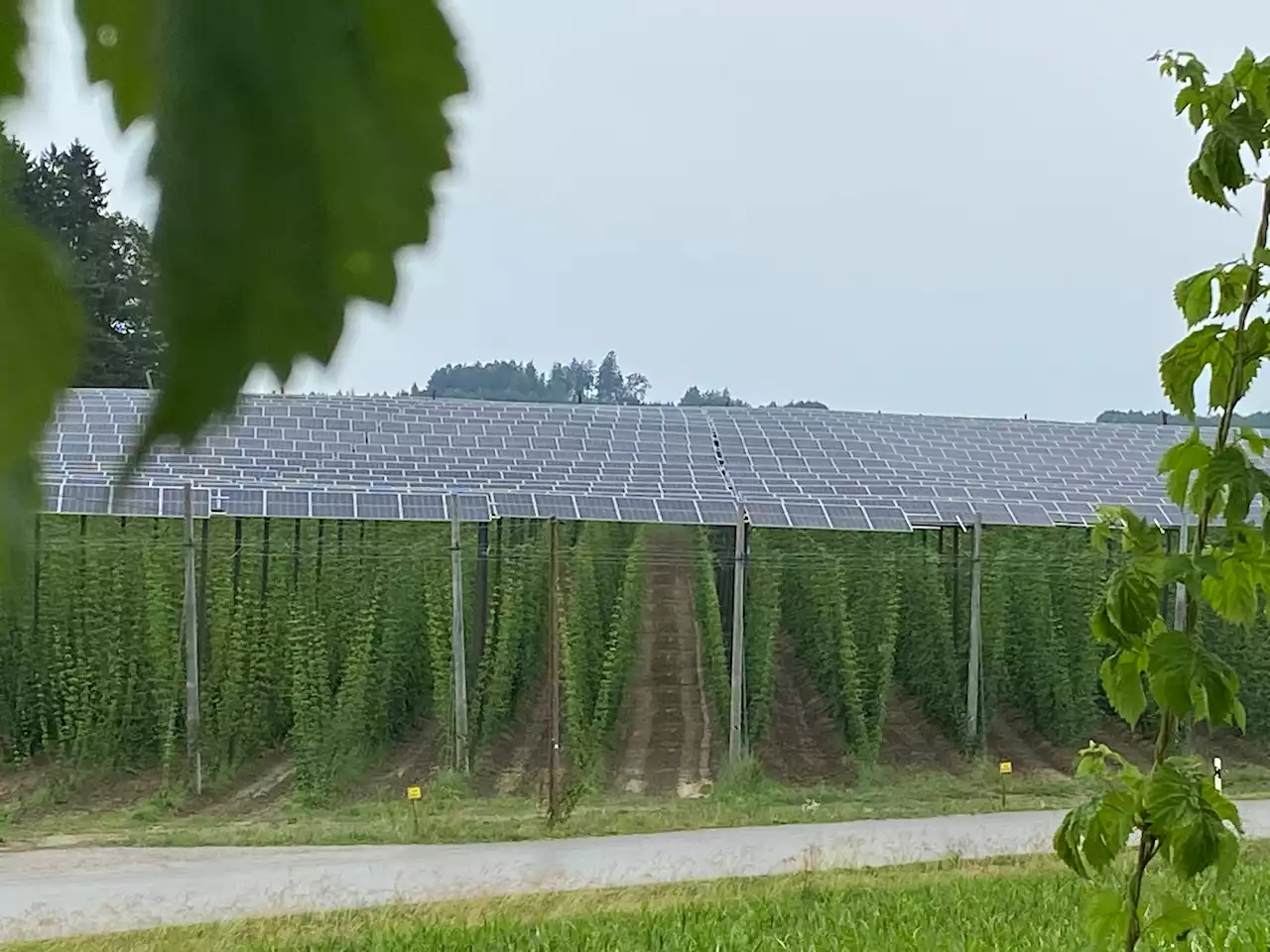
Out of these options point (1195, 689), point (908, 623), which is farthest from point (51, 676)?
point (1195, 689)

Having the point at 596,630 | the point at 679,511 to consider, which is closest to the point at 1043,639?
the point at 679,511

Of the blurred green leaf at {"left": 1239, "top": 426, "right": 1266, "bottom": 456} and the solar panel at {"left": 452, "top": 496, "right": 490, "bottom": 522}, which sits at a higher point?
the blurred green leaf at {"left": 1239, "top": 426, "right": 1266, "bottom": 456}

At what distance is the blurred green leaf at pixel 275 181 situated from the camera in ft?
0.42

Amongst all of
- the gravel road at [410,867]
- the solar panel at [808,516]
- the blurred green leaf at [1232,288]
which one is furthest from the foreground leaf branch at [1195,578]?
the solar panel at [808,516]

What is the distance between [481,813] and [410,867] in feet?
2.13

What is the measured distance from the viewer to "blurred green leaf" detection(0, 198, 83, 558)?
13 centimetres

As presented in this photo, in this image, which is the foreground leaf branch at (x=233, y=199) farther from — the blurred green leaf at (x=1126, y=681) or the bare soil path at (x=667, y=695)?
the bare soil path at (x=667, y=695)

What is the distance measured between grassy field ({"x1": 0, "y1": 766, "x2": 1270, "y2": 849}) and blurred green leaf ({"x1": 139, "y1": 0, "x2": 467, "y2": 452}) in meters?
3.84

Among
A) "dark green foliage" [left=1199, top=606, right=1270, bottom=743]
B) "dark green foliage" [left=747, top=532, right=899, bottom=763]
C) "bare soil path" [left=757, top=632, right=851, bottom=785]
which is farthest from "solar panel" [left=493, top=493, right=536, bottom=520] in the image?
"dark green foliage" [left=1199, top=606, right=1270, bottom=743]

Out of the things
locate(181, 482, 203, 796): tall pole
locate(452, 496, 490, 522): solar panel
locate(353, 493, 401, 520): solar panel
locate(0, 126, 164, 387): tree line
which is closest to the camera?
locate(0, 126, 164, 387): tree line

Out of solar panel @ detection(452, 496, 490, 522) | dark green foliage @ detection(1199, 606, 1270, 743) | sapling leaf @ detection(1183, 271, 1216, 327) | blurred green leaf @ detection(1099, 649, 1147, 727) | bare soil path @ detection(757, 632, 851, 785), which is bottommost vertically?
bare soil path @ detection(757, 632, 851, 785)

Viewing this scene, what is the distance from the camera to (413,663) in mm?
4949

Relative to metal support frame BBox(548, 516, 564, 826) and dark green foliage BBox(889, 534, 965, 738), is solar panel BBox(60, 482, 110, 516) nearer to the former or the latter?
metal support frame BBox(548, 516, 564, 826)

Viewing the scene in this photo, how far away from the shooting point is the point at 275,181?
135 mm
